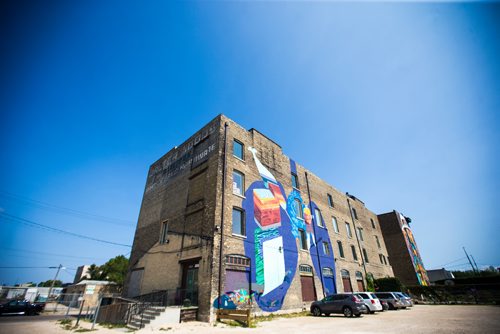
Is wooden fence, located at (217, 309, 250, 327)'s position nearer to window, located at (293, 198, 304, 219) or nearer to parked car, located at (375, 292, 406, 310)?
window, located at (293, 198, 304, 219)

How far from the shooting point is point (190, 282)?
14281 millimetres

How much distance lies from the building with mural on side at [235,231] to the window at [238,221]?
69 millimetres

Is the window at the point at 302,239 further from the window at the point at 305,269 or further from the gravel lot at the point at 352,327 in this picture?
the gravel lot at the point at 352,327

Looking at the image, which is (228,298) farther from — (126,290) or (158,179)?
(158,179)

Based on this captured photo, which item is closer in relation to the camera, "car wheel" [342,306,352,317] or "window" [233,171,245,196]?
"car wheel" [342,306,352,317]

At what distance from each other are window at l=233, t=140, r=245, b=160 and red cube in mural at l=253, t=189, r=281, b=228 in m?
3.04

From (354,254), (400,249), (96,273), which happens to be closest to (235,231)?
(354,254)

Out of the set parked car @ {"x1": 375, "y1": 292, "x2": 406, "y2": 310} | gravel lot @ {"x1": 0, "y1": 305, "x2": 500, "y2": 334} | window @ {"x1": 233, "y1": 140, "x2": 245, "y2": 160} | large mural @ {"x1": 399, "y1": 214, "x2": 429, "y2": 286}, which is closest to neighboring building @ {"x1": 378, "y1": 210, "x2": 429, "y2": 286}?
large mural @ {"x1": 399, "y1": 214, "x2": 429, "y2": 286}

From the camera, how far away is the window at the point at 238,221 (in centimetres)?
1565

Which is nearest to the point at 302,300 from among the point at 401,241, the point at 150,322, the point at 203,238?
the point at 203,238

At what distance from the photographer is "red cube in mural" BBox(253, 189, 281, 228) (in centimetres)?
1742

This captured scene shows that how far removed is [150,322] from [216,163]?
969 centimetres

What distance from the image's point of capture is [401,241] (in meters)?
39.4

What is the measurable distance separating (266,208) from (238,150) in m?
5.17
